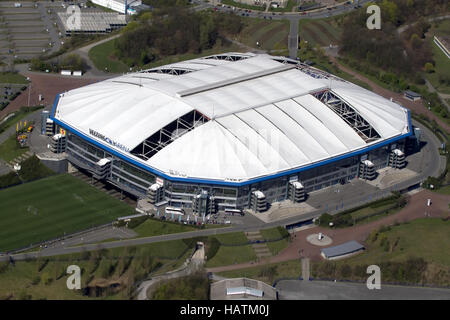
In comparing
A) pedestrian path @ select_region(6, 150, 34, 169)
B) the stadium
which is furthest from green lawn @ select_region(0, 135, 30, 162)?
the stadium

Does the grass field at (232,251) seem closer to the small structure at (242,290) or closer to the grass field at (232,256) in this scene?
the grass field at (232,256)

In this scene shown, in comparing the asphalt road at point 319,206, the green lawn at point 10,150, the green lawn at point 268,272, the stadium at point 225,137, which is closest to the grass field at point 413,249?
the green lawn at point 268,272

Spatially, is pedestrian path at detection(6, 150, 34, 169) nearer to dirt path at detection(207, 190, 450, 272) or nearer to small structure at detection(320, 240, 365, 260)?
dirt path at detection(207, 190, 450, 272)

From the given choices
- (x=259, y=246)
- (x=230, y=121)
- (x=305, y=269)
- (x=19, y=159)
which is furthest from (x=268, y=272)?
(x=19, y=159)

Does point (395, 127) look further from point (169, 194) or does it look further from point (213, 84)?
point (169, 194)

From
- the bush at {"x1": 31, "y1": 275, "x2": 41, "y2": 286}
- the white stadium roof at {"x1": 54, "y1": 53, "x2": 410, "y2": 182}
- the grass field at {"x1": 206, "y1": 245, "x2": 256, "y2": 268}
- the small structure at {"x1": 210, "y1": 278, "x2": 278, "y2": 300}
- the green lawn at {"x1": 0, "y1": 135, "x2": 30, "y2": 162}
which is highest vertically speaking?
the white stadium roof at {"x1": 54, "y1": 53, "x2": 410, "y2": 182}
